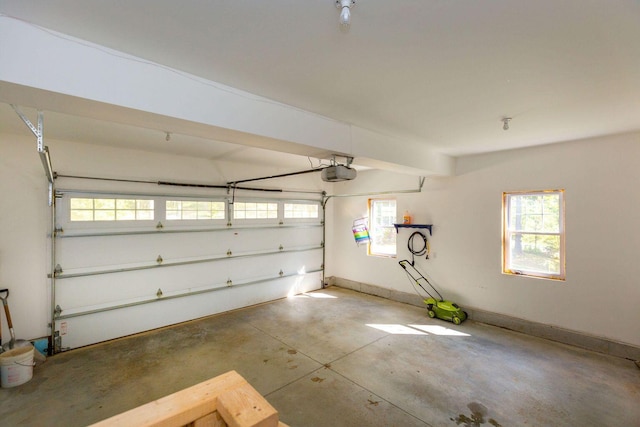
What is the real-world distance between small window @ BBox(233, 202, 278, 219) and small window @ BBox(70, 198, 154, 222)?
4.50 feet

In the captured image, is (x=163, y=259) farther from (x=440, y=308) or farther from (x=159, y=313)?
(x=440, y=308)

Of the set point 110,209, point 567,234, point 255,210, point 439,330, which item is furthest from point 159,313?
point 567,234

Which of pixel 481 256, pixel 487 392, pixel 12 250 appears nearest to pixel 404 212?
pixel 481 256

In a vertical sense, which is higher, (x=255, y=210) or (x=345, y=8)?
(x=345, y=8)

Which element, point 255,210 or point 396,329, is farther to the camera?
point 255,210

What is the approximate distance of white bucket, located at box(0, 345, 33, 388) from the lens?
278cm

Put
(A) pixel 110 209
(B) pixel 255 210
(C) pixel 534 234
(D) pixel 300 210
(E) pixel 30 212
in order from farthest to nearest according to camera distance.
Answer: (D) pixel 300 210
(B) pixel 255 210
(C) pixel 534 234
(A) pixel 110 209
(E) pixel 30 212

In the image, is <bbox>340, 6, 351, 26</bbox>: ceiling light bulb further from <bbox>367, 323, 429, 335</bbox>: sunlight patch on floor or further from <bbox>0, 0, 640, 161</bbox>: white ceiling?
<bbox>367, 323, 429, 335</bbox>: sunlight patch on floor

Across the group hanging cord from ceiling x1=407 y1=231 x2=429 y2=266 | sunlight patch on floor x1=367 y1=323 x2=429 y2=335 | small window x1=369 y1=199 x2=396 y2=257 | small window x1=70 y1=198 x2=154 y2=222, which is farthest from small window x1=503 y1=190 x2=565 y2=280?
small window x1=70 y1=198 x2=154 y2=222

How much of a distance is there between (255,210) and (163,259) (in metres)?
1.75

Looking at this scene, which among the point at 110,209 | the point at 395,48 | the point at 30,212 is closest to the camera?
the point at 395,48

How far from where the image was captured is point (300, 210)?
608 cm

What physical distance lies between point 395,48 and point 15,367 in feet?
14.5

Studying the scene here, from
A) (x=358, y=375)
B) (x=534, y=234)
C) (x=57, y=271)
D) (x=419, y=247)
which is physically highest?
(x=534, y=234)
